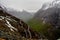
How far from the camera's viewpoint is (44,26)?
198 metres

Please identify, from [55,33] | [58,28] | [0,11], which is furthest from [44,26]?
[0,11]

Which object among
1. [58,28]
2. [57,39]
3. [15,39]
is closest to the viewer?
[15,39]

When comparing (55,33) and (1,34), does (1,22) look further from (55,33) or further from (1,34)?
(55,33)

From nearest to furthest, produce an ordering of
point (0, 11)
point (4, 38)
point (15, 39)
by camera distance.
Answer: point (4, 38)
point (15, 39)
point (0, 11)

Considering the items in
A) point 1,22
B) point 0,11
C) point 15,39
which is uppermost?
point 0,11

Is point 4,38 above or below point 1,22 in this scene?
below

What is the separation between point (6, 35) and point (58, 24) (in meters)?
164

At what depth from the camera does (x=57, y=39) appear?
464ft

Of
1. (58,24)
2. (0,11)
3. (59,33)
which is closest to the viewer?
(0,11)

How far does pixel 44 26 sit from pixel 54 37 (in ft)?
166

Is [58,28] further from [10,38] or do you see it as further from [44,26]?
[10,38]

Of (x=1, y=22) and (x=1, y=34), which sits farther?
(x=1, y=22)

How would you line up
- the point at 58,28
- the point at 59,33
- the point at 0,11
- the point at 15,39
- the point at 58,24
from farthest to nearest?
1. the point at 58,24
2. the point at 58,28
3. the point at 59,33
4. the point at 0,11
5. the point at 15,39

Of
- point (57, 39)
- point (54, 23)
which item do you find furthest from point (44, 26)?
point (57, 39)
